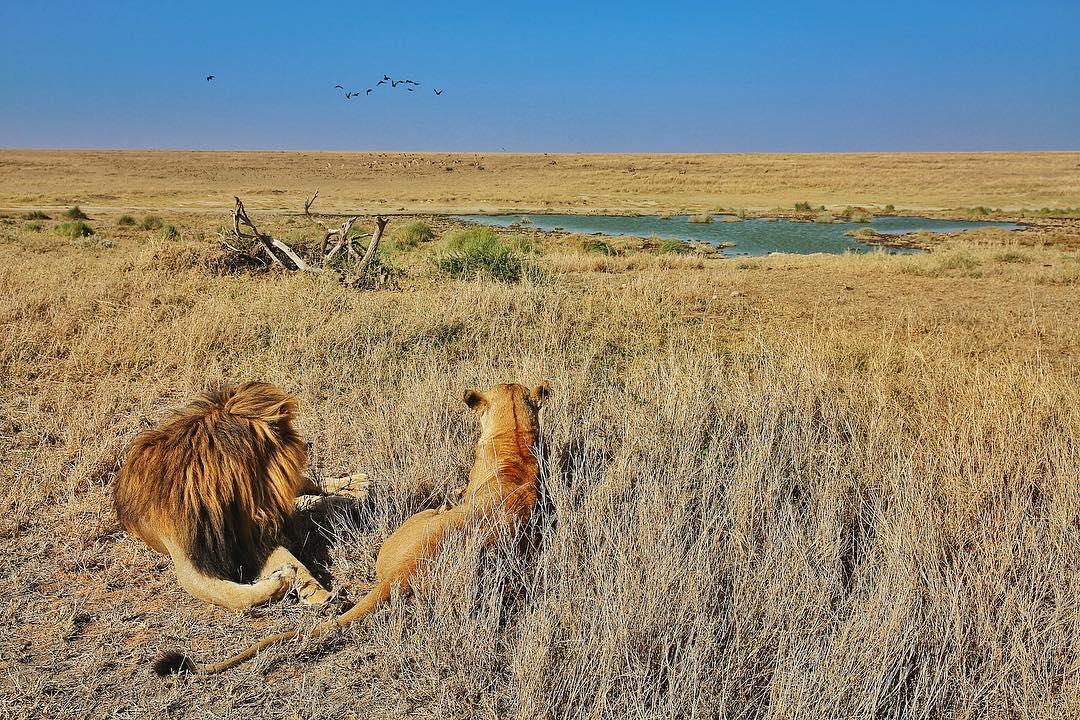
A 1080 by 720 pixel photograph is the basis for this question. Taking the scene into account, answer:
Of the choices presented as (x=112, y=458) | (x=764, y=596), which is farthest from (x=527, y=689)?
(x=112, y=458)

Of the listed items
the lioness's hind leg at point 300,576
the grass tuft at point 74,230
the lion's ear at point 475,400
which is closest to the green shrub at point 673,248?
the grass tuft at point 74,230

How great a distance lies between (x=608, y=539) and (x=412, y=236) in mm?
20556

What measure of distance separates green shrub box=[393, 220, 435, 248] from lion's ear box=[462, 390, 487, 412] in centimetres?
1693

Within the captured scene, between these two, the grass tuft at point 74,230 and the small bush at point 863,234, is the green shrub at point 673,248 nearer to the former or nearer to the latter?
the small bush at point 863,234

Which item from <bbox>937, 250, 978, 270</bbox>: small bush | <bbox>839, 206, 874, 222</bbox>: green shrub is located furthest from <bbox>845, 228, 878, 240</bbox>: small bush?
<bbox>937, 250, 978, 270</bbox>: small bush

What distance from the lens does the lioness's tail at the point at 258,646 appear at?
2.69 m

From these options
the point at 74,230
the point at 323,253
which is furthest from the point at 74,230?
the point at 323,253

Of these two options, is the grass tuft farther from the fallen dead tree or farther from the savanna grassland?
the savanna grassland

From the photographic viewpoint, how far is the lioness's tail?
106 inches

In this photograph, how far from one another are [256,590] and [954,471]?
3.47m

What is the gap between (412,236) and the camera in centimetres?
2259

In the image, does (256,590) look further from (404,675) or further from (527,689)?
(527,689)

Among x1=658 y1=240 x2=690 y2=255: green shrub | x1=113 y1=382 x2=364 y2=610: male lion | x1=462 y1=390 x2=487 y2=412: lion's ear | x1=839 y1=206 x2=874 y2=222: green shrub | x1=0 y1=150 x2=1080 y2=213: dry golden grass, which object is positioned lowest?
x1=113 y1=382 x2=364 y2=610: male lion

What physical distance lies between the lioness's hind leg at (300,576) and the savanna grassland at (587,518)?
0.08 meters
